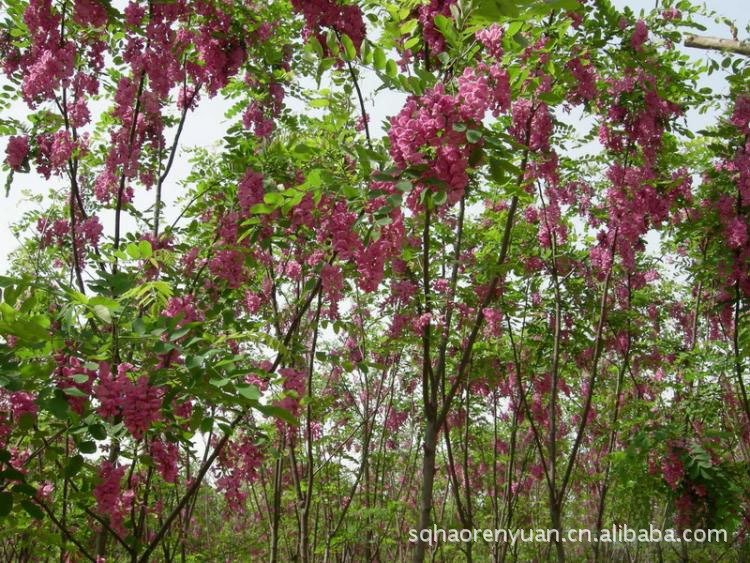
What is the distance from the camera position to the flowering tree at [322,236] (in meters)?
2.14

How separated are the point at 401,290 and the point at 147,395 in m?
2.53

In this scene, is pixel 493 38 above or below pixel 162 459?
above

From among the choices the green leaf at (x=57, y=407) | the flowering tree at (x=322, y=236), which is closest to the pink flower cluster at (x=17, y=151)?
the flowering tree at (x=322, y=236)

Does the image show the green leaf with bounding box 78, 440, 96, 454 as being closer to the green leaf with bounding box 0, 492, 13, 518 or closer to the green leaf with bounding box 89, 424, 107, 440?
the green leaf with bounding box 89, 424, 107, 440

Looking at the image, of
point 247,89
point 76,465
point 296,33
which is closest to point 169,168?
point 247,89

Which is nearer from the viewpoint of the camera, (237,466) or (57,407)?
(57,407)

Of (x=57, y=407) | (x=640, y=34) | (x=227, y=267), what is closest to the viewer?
(x=57, y=407)

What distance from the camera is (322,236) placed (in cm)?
311

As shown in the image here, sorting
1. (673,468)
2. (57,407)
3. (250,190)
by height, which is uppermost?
(250,190)

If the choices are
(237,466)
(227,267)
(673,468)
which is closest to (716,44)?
(673,468)

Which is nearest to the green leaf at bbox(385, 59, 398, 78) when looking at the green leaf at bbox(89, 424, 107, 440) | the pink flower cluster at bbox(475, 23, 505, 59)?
the pink flower cluster at bbox(475, 23, 505, 59)

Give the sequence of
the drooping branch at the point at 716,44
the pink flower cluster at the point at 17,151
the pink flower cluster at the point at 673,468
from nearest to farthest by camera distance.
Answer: the pink flower cluster at the point at 17,151
the drooping branch at the point at 716,44
the pink flower cluster at the point at 673,468

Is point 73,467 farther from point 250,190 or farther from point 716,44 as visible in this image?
point 716,44

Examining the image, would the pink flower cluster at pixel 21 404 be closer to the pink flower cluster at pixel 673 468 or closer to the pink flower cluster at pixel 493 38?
the pink flower cluster at pixel 493 38
